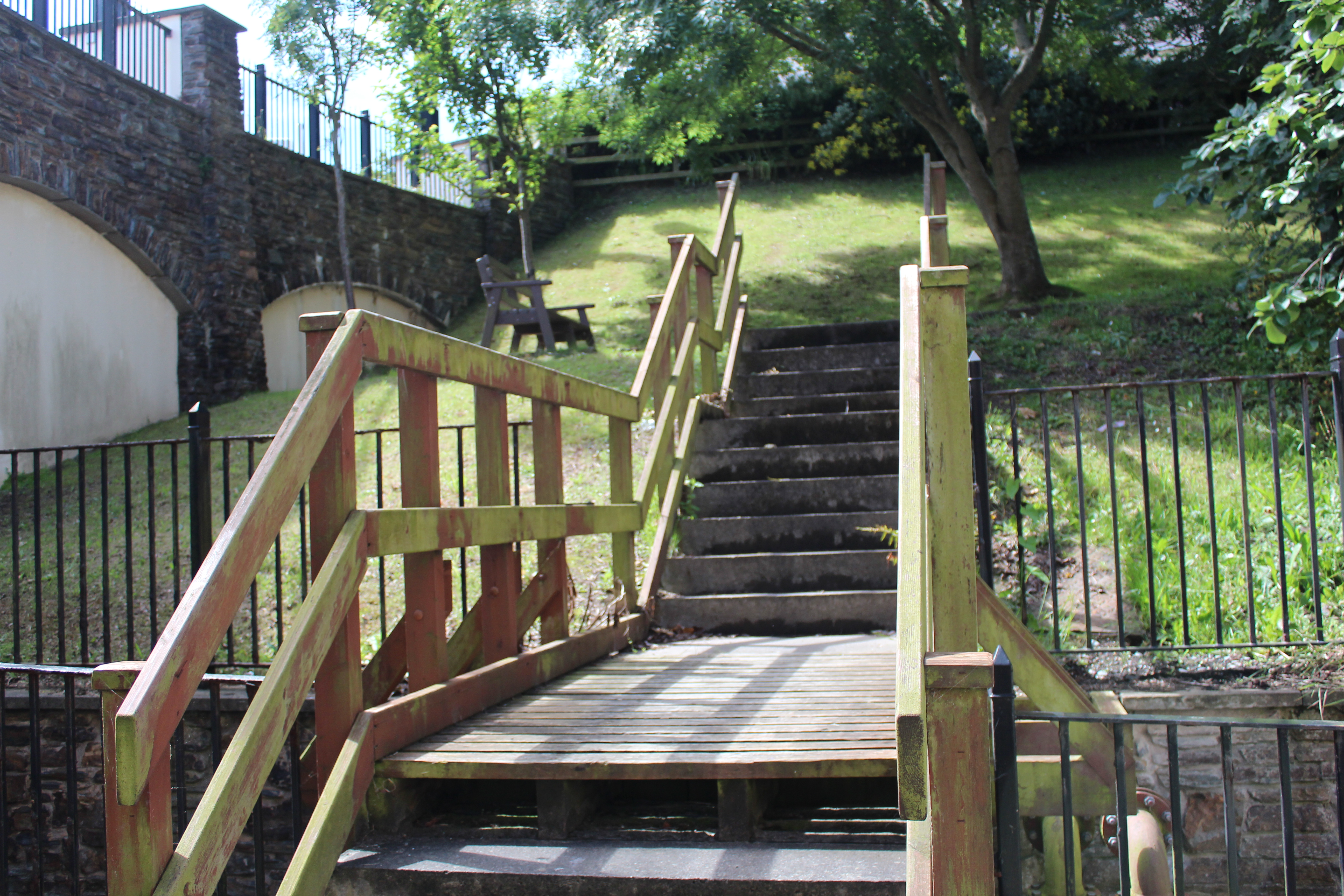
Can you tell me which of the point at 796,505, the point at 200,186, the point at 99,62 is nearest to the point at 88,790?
the point at 796,505

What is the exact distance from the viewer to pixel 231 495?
7699 millimetres

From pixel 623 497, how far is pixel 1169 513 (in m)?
2.99

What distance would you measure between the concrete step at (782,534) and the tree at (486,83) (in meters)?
7.82

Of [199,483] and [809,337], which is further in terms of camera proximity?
[809,337]

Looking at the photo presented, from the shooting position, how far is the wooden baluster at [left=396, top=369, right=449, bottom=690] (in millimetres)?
3084

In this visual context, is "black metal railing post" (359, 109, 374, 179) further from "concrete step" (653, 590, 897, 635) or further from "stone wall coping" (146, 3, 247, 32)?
"concrete step" (653, 590, 897, 635)

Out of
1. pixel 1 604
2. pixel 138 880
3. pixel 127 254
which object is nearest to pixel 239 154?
pixel 127 254

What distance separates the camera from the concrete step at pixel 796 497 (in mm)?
5680

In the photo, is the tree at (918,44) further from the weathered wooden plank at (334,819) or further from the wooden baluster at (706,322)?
the weathered wooden plank at (334,819)

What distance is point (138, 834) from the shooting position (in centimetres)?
195

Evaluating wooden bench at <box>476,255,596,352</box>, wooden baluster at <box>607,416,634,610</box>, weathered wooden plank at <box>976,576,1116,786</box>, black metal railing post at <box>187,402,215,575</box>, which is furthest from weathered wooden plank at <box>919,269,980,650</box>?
wooden bench at <box>476,255,596,352</box>

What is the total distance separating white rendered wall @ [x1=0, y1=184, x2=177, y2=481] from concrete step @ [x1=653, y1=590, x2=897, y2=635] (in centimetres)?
641

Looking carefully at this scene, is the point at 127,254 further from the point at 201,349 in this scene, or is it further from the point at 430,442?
the point at 430,442

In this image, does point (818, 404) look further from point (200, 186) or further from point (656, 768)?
point (200, 186)
